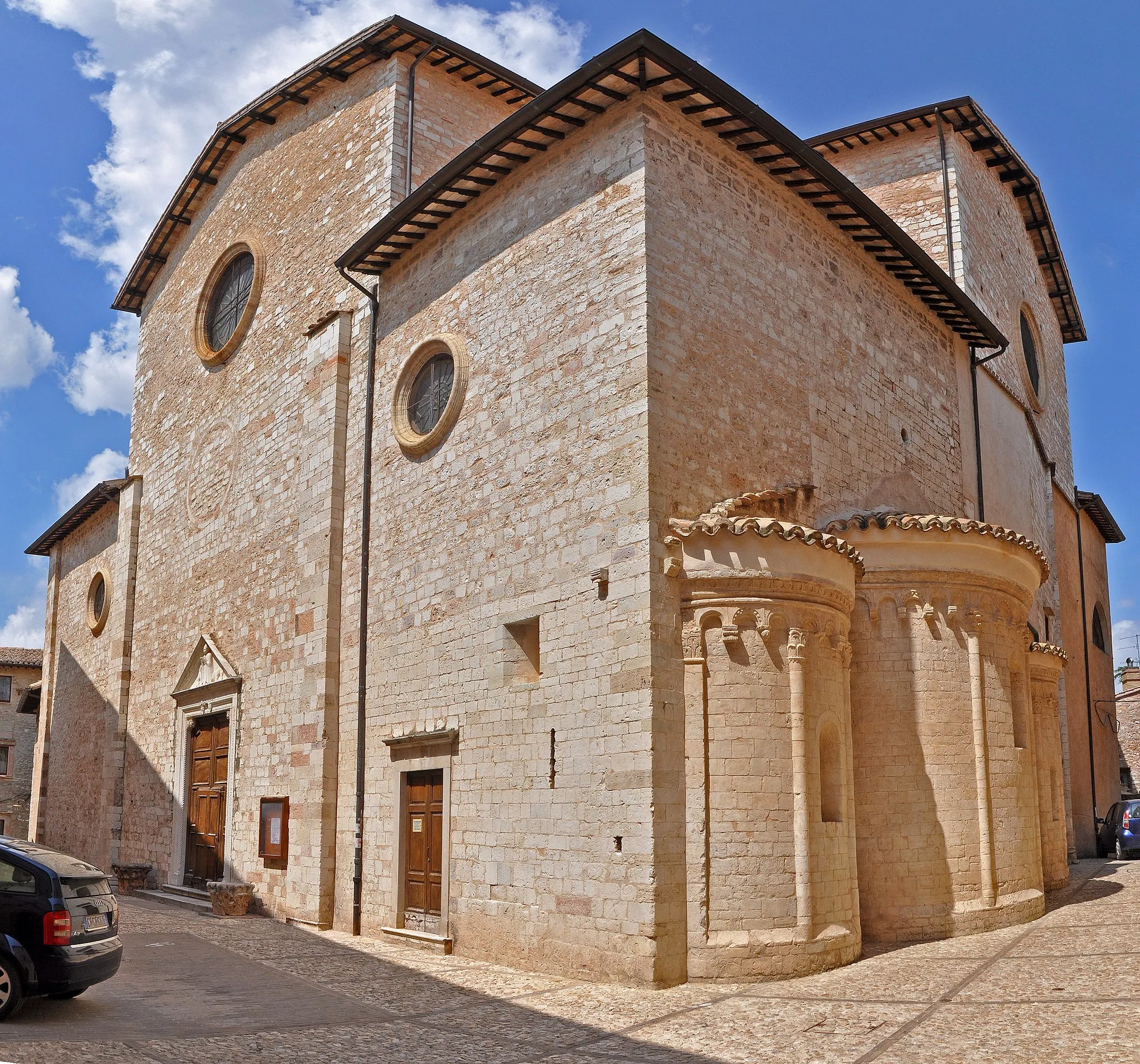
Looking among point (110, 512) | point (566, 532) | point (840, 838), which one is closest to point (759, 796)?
point (840, 838)

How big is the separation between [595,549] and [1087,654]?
57.2 feet

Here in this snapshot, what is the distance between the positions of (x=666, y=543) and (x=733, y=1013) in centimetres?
377

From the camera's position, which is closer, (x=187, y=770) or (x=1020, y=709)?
(x=1020, y=709)

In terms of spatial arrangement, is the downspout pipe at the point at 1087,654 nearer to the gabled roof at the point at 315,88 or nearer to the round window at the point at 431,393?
the gabled roof at the point at 315,88

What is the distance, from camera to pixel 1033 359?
2178cm

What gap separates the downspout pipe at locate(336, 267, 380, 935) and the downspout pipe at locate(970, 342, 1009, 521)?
343 inches

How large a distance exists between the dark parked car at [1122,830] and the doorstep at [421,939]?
14256 mm

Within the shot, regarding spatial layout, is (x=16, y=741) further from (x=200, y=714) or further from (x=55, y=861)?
(x=55, y=861)

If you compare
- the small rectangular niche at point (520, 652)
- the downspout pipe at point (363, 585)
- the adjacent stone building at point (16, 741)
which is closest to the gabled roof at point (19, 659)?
the adjacent stone building at point (16, 741)

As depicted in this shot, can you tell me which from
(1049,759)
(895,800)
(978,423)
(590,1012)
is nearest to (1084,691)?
(1049,759)

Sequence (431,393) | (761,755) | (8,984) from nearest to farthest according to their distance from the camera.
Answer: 1. (8,984)
2. (761,755)
3. (431,393)

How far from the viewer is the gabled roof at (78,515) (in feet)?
69.1

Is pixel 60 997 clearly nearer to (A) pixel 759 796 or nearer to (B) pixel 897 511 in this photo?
(A) pixel 759 796

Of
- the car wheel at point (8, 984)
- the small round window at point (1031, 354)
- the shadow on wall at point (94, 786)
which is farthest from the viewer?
the small round window at point (1031, 354)
